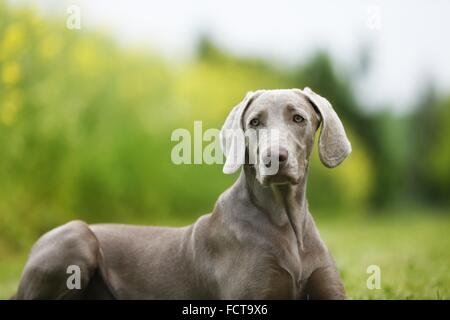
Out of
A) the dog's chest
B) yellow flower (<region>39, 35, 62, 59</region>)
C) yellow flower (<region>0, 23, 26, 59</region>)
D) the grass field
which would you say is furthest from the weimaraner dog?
yellow flower (<region>39, 35, 62, 59</region>)

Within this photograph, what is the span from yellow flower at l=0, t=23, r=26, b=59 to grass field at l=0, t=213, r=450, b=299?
2.90 meters

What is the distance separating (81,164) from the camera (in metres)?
11.0

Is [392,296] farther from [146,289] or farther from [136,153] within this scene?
[136,153]

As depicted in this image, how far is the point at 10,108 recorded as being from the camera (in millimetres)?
9211

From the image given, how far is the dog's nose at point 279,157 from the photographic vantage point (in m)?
3.74

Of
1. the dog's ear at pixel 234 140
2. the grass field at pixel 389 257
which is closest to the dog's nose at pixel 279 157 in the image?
the dog's ear at pixel 234 140

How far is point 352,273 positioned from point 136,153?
643 cm

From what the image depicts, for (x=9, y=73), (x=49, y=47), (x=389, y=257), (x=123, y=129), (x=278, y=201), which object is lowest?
(x=389, y=257)

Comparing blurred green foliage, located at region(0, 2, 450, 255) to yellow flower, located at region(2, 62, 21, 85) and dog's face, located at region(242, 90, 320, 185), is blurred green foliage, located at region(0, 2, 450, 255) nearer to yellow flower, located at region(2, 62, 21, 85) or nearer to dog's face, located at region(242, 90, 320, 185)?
yellow flower, located at region(2, 62, 21, 85)

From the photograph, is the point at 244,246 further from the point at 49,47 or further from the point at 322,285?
the point at 49,47

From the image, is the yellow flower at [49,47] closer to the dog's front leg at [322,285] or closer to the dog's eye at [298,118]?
the dog's eye at [298,118]

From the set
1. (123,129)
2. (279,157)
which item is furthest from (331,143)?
(123,129)

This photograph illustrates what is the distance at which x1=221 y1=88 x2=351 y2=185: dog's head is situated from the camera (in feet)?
12.5

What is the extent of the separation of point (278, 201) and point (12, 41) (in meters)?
6.16
